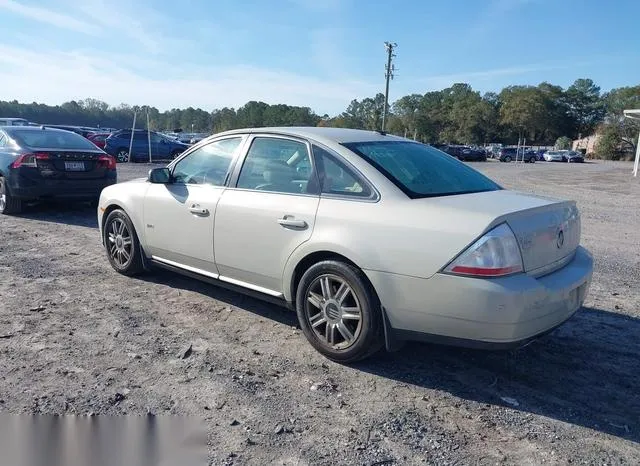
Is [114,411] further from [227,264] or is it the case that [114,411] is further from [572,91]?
[572,91]

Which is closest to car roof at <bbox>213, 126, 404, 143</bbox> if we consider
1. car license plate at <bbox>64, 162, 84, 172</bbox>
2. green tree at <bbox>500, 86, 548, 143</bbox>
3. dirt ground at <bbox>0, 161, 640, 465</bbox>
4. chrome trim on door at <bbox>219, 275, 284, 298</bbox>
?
chrome trim on door at <bbox>219, 275, 284, 298</bbox>

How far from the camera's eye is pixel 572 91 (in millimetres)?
119500

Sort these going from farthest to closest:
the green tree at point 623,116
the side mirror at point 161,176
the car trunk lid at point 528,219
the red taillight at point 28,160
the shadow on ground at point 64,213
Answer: the green tree at point 623,116 < the shadow on ground at point 64,213 < the red taillight at point 28,160 < the side mirror at point 161,176 < the car trunk lid at point 528,219

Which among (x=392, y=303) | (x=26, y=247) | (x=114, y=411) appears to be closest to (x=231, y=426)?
(x=114, y=411)

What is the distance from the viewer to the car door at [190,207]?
462 centimetres

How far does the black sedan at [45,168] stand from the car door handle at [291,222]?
6.50 metres

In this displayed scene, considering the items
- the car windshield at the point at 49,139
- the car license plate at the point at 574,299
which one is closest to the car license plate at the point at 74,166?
the car windshield at the point at 49,139

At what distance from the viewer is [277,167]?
431 centimetres

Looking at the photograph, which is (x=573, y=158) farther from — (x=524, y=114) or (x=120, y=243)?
(x=120, y=243)

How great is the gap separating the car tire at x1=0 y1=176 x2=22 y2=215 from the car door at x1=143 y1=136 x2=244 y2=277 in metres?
5.23

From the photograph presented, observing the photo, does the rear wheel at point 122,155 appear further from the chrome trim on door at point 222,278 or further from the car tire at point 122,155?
the chrome trim on door at point 222,278

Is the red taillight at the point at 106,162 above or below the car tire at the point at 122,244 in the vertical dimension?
above

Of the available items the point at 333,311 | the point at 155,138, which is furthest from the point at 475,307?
the point at 155,138

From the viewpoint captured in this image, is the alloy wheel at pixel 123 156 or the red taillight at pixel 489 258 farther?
the alloy wheel at pixel 123 156
